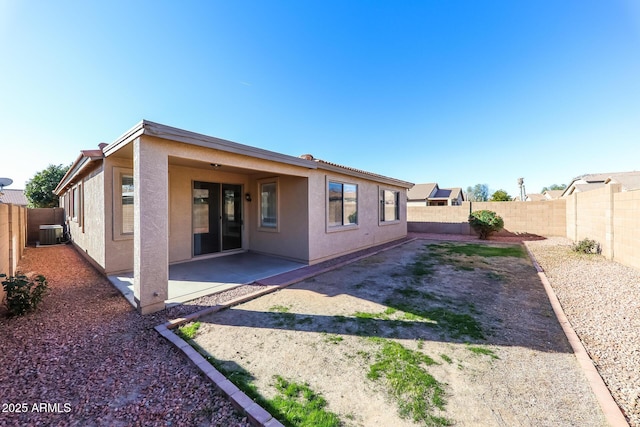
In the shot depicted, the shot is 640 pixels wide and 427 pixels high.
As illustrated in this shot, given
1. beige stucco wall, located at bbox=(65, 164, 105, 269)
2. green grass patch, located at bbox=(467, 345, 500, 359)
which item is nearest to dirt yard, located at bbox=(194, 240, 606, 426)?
green grass patch, located at bbox=(467, 345, 500, 359)

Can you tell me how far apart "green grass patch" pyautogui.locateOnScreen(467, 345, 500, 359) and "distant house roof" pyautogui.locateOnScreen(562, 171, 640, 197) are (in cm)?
2163

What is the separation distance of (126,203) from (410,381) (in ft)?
24.6

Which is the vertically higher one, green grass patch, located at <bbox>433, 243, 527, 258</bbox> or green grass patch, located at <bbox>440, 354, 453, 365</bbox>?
green grass patch, located at <bbox>433, 243, 527, 258</bbox>

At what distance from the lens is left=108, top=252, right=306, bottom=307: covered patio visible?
5.11 m

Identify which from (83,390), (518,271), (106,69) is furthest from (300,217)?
(106,69)

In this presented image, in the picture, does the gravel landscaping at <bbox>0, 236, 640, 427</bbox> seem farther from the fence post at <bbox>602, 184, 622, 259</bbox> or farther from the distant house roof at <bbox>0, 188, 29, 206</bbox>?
the distant house roof at <bbox>0, 188, 29, 206</bbox>

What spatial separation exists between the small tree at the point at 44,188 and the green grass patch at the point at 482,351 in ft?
111

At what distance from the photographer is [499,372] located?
107 inches

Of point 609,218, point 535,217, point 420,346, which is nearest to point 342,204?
point 420,346

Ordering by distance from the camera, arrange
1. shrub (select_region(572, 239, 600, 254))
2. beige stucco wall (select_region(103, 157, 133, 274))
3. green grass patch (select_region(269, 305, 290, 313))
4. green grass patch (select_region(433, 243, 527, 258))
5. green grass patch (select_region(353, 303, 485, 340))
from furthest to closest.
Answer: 1. green grass patch (select_region(433, 243, 527, 258))
2. shrub (select_region(572, 239, 600, 254))
3. beige stucco wall (select_region(103, 157, 133, 274))
4. green grass patch (select_region(269, 305, 290, 313))
5. green grass patch (select_region(353, 303, 485, 340))

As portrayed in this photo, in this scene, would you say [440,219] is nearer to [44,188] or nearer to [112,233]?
[112,233]

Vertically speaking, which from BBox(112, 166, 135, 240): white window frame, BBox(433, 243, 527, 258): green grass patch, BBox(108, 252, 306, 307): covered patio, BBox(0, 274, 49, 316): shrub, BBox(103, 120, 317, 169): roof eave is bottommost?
BBox(433, 243, 527, 258): green grass patch

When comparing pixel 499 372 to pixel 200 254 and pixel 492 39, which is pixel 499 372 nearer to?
pixel 200 254

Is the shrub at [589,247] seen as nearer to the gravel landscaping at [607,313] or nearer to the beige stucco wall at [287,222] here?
the gravel landscaping at [607,313]
